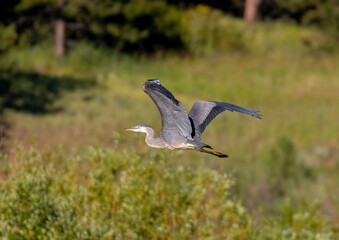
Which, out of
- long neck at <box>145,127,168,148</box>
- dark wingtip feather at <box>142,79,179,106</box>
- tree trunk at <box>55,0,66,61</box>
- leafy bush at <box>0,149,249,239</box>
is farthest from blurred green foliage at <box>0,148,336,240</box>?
tree trunk at <box>55,0,66,61</box>

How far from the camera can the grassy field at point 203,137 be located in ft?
35.7

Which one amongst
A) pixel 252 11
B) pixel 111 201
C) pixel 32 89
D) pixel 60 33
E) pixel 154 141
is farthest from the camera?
pixel 252 11

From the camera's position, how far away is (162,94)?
711cm

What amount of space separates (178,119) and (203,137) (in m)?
14.9

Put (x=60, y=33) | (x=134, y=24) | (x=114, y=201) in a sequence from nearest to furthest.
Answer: (x=114, y=201) < (x=60, y=33) < (x=134, y=24)

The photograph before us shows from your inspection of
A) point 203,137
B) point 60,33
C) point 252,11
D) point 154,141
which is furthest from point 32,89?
point 252,11

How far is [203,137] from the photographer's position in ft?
73.0

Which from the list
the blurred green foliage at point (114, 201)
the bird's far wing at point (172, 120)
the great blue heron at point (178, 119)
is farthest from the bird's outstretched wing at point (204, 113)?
the blurred green foliage at point (114, 201)

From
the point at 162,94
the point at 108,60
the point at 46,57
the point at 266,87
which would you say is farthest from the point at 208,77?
the point at 162,94

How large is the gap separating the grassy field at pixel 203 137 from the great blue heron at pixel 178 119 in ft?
A: 8.50

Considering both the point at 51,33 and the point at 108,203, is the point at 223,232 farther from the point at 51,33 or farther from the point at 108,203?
the point at 51,33

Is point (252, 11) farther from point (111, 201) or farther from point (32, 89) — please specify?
point (111, 201)

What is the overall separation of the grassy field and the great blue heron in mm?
2591

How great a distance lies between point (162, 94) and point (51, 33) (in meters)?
27.8
